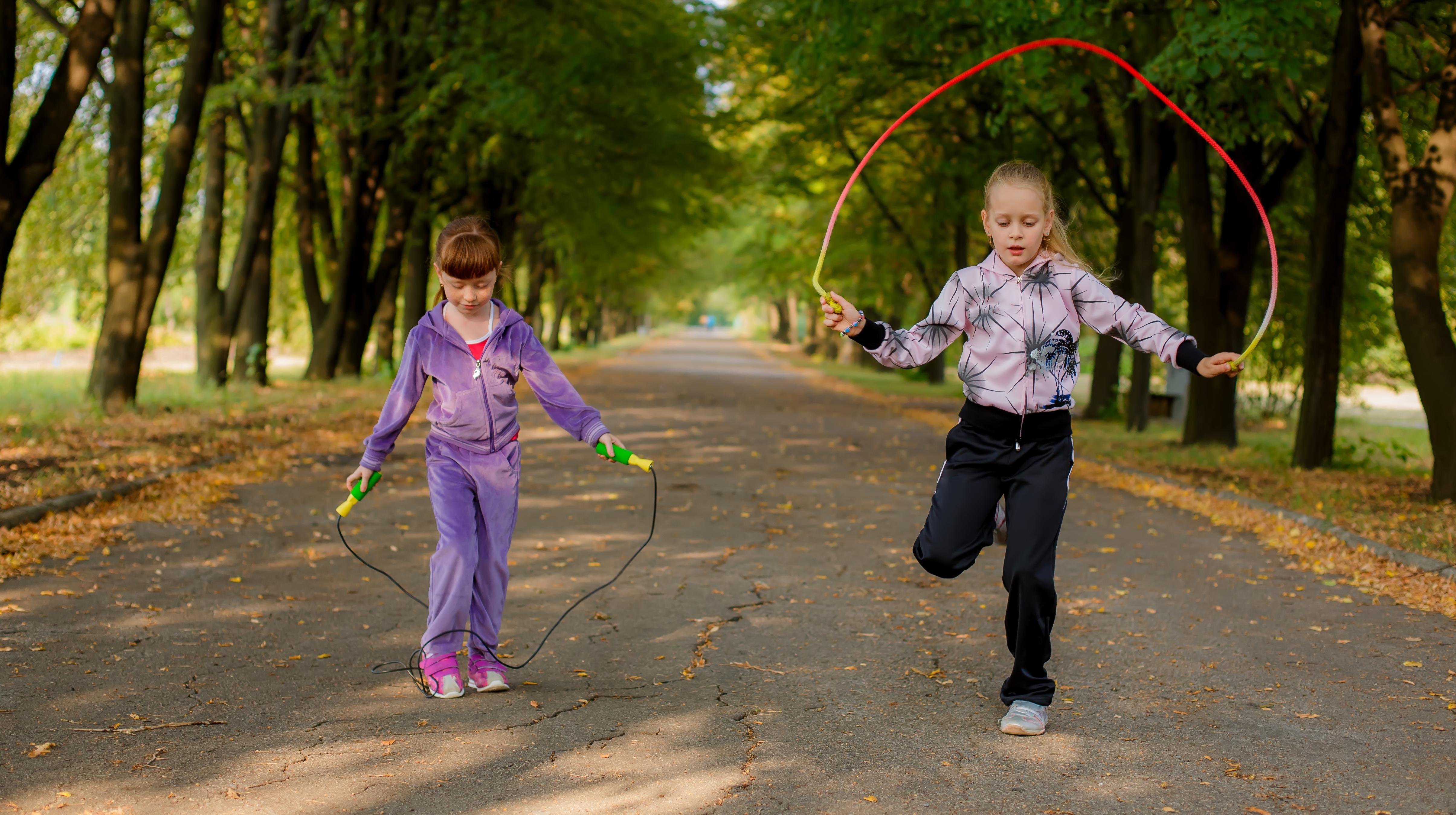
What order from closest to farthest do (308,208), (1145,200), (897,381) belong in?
(1145,200) < (308,208) < (897,381)

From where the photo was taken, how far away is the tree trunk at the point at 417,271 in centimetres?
2745

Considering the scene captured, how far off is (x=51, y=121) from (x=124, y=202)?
122 inches

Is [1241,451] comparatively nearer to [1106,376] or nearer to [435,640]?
[1106,376]

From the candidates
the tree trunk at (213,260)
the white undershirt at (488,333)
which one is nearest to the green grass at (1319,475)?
the white undershirt at (488,333)

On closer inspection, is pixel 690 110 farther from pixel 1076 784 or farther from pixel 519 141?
pixel 1076 784

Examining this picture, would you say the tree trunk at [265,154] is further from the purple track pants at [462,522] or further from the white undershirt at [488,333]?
the purple track pants at [462,522]

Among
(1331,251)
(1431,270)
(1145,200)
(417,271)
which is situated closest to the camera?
(1431,270)

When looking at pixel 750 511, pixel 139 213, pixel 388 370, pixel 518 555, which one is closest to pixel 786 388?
pixel 388 370

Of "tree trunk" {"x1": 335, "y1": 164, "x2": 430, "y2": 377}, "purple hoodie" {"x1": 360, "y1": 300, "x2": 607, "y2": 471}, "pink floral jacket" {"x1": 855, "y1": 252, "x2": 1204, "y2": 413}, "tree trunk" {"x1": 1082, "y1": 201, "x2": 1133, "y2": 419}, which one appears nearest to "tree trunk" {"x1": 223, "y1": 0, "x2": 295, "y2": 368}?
"tree trunk" {"x1": 335, "y1": 164, "x2": 430, "y2": 377}

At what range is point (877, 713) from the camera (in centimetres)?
470

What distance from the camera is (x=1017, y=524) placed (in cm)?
457

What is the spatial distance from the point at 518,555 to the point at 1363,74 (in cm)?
1019

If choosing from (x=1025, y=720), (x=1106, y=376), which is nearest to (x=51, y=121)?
(x=1025, y=720)

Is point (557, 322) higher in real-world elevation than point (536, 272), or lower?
lower
